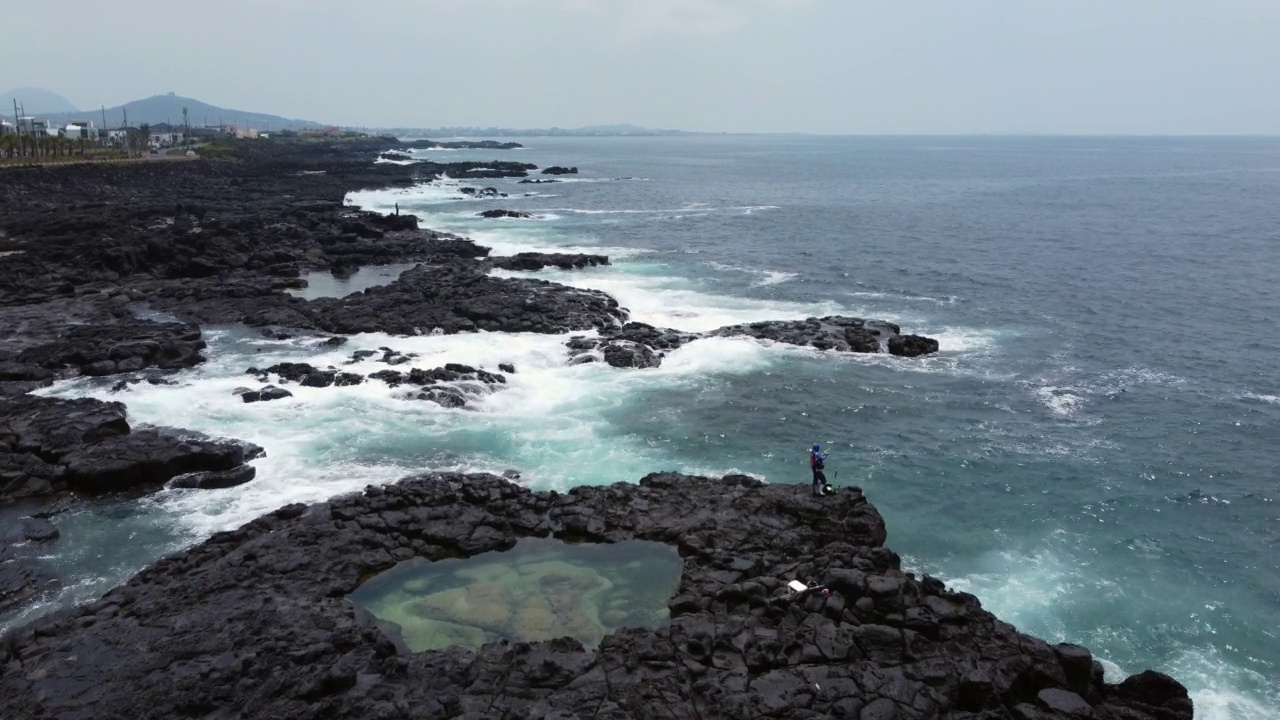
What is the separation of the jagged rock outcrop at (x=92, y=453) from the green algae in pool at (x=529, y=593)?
34.2 feet

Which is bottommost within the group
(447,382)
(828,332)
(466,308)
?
(447,382)

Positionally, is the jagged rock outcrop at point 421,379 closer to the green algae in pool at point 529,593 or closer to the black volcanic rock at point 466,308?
the black volcanic rock at point 466,308

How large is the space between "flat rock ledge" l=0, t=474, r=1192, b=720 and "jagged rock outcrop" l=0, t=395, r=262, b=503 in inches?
247

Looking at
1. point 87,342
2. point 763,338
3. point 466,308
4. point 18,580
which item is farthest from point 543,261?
point 18,580

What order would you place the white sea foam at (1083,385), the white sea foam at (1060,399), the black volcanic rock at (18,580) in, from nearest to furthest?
the black volcanic rock at (18,580), the white sea foam at (1060,399), the white sea foam at (1083,385)

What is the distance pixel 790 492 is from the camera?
24.8 m

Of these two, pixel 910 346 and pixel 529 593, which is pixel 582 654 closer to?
pixel 529 593

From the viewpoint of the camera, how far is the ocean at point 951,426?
22.1 meters

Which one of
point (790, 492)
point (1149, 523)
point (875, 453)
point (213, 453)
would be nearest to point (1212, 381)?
point (1149, 523)

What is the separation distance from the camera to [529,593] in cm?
2103

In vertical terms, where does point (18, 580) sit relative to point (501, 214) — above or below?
below

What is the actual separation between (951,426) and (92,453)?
31.7 m

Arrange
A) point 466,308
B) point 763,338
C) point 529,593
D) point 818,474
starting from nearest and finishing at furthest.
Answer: point 529,593, point 818,474, point 763,338, point 466,308

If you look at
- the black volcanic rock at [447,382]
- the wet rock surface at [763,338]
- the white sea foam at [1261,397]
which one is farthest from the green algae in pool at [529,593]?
the white sea foam at [1261,397]
